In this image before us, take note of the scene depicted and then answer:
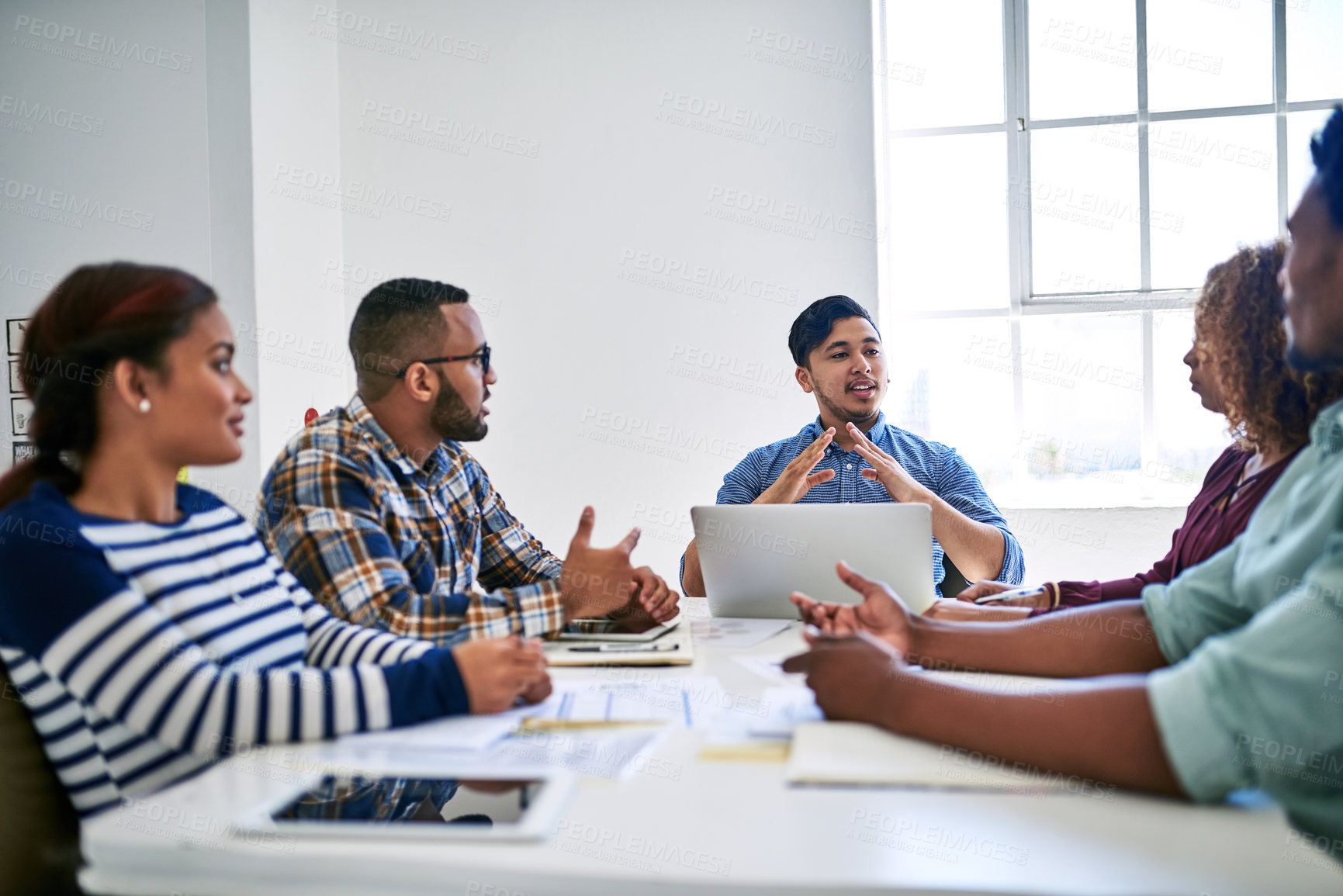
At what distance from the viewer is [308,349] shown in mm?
3557

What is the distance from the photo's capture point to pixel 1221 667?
85cm

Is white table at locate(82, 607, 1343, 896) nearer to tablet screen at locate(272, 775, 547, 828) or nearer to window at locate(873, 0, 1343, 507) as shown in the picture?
tablet screen at locate(272, 775, 547, 828)

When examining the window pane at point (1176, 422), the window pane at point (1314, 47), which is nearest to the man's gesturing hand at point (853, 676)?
the window pane at point (1176, 422)

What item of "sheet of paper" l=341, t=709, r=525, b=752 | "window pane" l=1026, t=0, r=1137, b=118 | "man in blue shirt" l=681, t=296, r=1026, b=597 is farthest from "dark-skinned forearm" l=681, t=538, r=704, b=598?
"window pane" l=1026, t=0, r=1137, b=118

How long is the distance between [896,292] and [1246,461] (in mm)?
2059

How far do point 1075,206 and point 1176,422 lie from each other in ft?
A: 2.87

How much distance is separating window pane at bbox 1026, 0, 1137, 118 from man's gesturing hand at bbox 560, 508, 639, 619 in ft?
8.99

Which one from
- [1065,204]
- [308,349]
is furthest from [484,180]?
[1065,204]

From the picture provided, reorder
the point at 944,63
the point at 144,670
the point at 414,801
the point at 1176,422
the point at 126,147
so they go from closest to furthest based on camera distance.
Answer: the point at 414,801 < the point at 144,670 < the point at 126,147 < the point at 1176,422 < the point at 944,63

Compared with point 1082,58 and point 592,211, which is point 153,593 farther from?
point 1082,58

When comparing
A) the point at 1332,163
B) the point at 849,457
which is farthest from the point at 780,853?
the point at 849,457

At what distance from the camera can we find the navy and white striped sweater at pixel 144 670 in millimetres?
973

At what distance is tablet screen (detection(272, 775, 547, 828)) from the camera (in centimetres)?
82

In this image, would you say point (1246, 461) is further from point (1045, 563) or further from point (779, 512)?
point (1045, 563)
